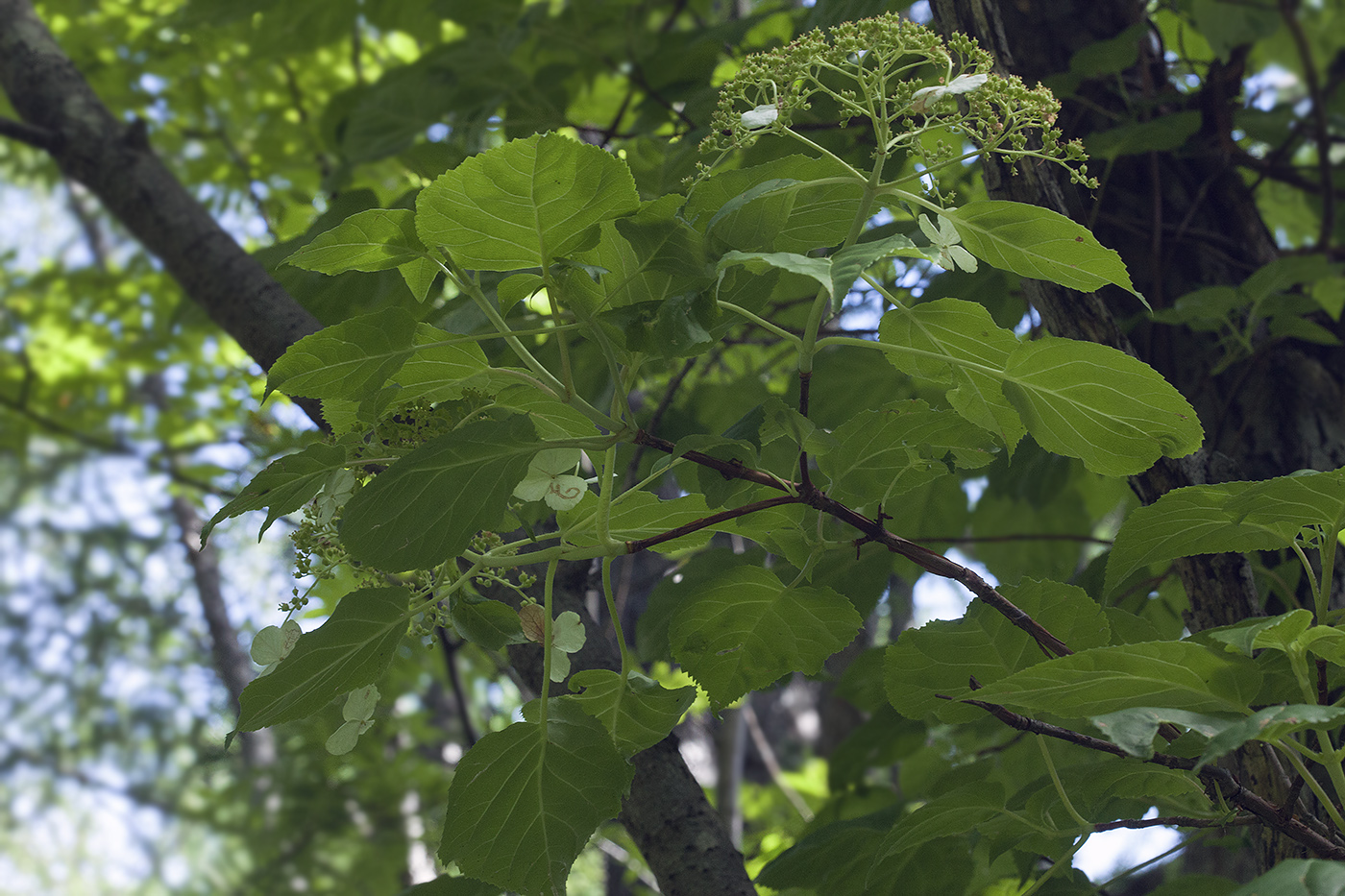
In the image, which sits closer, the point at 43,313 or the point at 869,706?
the point at 869,706

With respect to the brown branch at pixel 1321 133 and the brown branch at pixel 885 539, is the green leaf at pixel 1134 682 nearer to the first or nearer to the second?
the brown branch at pixel 885 539

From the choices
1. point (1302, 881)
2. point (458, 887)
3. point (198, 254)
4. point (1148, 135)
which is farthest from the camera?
point (198, 254)

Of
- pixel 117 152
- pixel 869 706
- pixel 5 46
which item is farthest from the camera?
pixel 5 46

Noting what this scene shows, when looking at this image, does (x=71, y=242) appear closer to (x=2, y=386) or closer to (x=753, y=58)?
(x=2, y=386)

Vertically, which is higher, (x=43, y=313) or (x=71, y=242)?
(x=71, y=242)

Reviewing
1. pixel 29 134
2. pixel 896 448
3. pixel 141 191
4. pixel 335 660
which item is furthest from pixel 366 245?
pixel 29 134

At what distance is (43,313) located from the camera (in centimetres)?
263

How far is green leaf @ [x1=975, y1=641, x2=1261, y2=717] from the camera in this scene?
0.46m

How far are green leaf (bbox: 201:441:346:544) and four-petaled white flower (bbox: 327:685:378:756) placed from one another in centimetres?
14

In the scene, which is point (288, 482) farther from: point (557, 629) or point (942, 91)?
point (942, 91)

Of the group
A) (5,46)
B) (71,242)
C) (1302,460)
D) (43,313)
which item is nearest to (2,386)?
(43,313)

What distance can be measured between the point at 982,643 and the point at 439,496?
0.40 m

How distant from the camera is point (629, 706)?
686 mm

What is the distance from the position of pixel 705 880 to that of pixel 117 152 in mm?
1401
